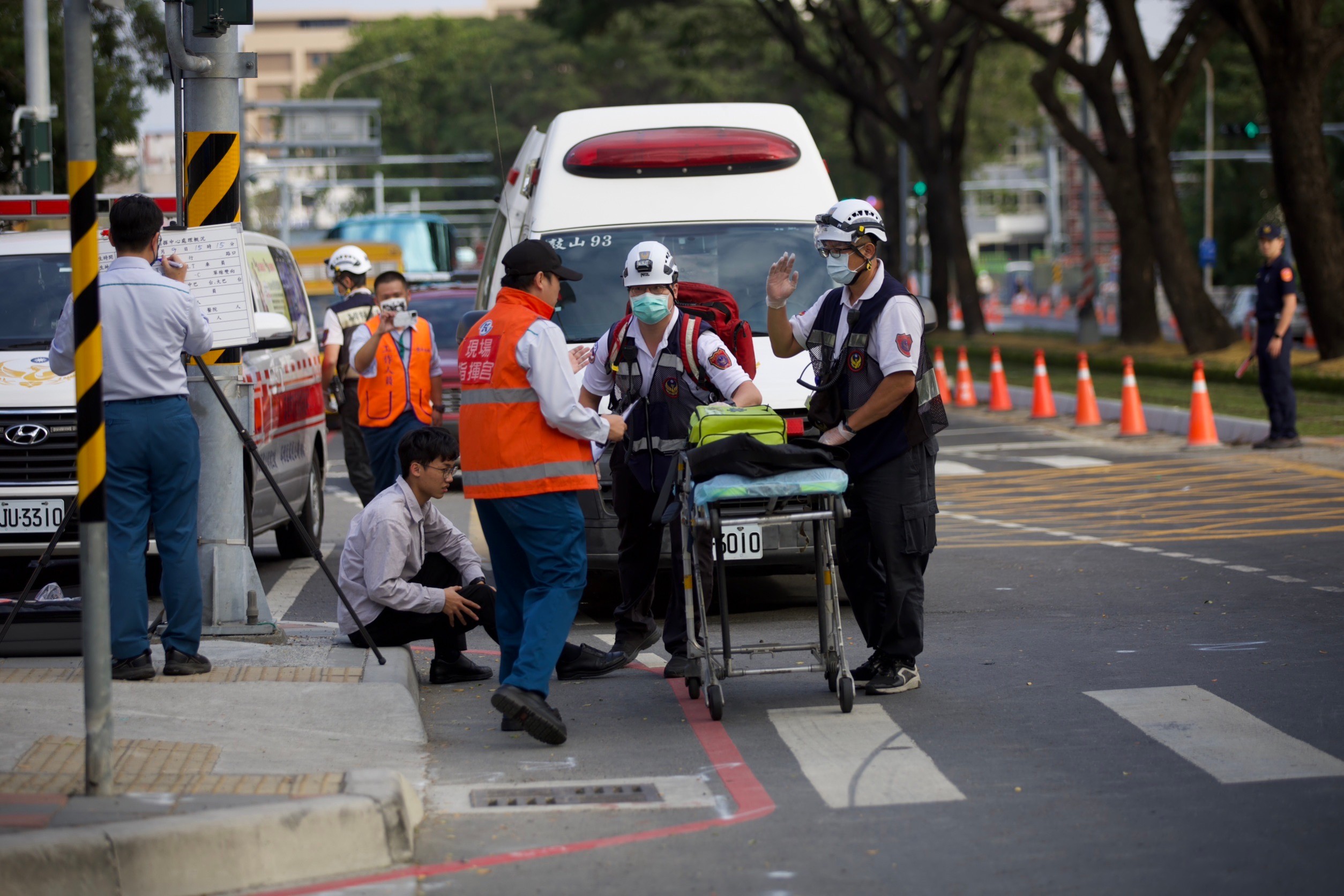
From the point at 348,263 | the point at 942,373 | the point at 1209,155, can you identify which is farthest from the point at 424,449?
the point at 1209,155

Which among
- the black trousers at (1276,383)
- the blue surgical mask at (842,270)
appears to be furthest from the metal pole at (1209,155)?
the blue surgical mask at (842,270)

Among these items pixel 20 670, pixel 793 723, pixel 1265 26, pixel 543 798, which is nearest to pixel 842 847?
Answer: pixel 543 798

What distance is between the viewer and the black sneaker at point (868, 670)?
23.8 ft

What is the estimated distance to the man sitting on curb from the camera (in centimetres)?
753

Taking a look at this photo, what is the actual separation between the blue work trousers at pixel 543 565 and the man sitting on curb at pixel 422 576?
913 mm

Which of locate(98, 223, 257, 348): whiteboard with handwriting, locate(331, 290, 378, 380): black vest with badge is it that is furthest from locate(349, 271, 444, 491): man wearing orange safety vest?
locate(98, 223, 257, 348): whiteboard with handwriting

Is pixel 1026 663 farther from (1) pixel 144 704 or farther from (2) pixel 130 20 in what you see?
(2) pixel 130 20

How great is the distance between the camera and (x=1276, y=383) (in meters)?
15.9

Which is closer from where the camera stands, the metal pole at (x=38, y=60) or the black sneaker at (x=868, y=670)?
the black sneaker at (x=868, y=670)

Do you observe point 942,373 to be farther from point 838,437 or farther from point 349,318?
point 838,437

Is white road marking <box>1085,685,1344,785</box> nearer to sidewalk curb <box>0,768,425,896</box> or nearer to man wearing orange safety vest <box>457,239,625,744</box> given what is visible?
man wearing orange safety vest <box>457,239,625,744</box>

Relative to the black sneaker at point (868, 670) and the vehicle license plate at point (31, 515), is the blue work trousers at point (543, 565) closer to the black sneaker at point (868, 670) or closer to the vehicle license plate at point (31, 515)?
the black sneaker at point (868, 670)

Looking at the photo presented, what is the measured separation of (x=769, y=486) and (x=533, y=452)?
87 centimetres

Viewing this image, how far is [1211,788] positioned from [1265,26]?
64.9ft
